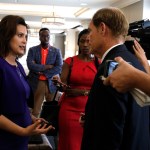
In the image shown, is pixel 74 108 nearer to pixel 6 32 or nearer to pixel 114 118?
pixel 6 32

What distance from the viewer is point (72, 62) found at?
284 centimetres

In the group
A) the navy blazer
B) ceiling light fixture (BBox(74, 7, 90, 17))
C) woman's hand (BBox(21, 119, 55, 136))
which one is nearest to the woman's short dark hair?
woman's hand (BBox(21, 119, 55, 136))

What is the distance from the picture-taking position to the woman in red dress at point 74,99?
2746 millimetres

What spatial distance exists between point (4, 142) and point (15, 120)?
0.14 m

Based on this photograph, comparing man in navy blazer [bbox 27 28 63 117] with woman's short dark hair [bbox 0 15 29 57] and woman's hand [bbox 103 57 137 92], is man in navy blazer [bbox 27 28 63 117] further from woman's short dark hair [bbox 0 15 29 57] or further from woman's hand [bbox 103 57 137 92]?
woman's hand [bbox 103 57 137 92]

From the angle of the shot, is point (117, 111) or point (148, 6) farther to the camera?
point (148, 6)

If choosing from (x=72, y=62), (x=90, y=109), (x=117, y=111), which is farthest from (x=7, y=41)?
(x=72, y=62)

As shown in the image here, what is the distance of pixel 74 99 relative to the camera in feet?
9.07

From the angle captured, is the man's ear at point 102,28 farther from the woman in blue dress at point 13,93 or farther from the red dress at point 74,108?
the red dress at point 74,108

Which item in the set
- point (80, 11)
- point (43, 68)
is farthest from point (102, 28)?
point (80, 11)

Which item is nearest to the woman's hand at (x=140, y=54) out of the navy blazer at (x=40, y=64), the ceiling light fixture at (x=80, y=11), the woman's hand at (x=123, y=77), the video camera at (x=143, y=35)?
the video camera at (x=143, y=35)

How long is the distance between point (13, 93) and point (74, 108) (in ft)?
3.90

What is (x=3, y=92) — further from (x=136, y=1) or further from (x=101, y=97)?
(x=136, y=1)

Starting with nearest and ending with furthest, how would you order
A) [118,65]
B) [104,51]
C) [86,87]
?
[118,65], [104,51], [86,87]
